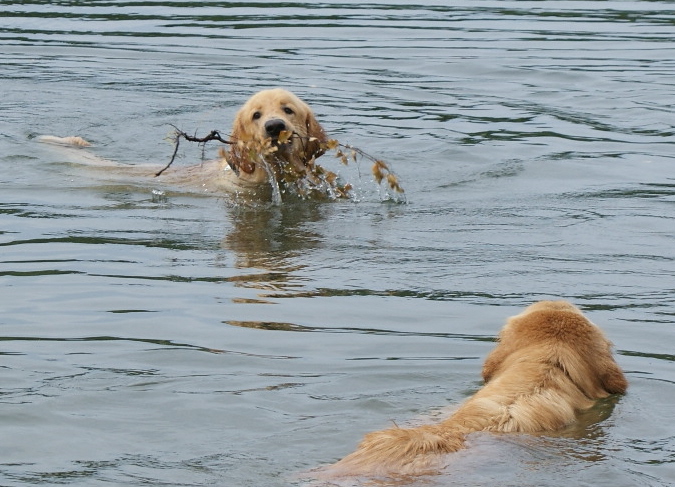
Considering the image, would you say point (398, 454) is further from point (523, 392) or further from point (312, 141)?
point (312, 141)

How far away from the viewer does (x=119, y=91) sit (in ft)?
53.4

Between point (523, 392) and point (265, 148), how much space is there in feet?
19.8

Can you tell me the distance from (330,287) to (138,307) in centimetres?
125

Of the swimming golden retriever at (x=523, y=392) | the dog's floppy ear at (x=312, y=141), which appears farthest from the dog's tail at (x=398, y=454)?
the dog's floppy ear at (x=312, y=141)

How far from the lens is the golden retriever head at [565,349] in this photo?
639 cm

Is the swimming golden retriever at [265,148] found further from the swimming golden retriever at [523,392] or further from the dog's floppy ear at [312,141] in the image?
the swimming golden retriever at [523,392]

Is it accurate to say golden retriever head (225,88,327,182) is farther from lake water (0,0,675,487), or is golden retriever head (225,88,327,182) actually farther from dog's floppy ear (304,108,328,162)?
lake water (0,0,675,487)

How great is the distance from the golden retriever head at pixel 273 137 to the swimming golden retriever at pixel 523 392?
17.1ft

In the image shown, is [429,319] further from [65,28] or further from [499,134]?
[65,28]

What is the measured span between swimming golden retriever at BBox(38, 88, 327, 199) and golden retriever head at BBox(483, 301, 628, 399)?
5.08 meters

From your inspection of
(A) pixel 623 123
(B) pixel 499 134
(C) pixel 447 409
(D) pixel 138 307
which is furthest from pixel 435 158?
(C) pixel 447 409

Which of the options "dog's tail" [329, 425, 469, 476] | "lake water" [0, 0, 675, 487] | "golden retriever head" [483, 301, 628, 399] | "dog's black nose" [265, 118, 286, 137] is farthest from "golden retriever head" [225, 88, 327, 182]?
"dog's tail" [329, 425, 469, 476]

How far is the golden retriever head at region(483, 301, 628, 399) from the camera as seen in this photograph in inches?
251

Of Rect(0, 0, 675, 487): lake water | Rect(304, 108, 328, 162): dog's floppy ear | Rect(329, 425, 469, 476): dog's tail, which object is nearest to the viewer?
Rect(329, 425, 469, 476): dog's tail
